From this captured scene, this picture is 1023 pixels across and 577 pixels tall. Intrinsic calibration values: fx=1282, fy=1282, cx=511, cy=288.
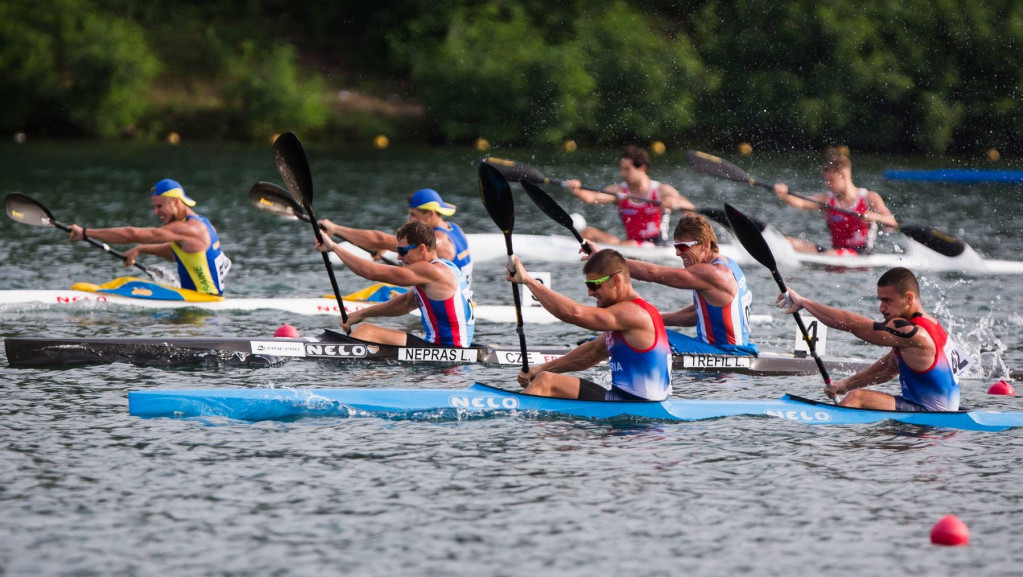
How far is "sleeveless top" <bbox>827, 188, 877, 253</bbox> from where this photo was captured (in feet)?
59.6

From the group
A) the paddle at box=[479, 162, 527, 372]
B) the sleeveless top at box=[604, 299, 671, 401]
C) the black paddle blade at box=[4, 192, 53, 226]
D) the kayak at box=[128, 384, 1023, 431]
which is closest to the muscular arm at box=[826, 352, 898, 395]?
the kayak at box=[128, 384, 1023, 431]

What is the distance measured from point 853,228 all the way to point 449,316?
346 inches

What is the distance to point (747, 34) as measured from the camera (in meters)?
41.4

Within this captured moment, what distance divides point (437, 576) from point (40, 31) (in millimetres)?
41183

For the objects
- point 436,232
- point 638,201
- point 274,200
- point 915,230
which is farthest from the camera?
point 638,201

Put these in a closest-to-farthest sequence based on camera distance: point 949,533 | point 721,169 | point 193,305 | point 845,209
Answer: point 949,533 → point 193,305 → point 721,169 → point 845,209

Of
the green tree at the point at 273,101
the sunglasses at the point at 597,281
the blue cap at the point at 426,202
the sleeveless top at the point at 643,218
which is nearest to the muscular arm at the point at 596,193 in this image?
the sleeveless top at the point at 643,218

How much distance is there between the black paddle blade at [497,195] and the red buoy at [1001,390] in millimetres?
4318

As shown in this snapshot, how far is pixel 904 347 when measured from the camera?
8.89m

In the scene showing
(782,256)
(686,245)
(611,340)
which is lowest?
(611,340)

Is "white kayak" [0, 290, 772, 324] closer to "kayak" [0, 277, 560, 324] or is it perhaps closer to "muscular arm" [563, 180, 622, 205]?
"kayak" [0, 277, 560, 324]

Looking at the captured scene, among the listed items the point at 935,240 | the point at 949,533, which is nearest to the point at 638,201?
the point at 935,240

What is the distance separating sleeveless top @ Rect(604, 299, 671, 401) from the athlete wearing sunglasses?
5.31ft

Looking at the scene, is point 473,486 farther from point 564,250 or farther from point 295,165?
point 564,250
